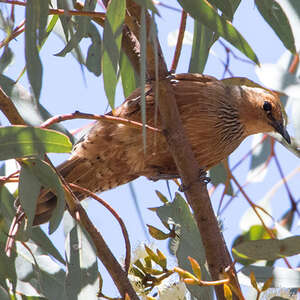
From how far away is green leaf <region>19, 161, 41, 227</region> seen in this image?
6.57 ft

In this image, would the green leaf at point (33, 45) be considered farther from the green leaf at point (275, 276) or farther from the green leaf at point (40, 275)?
the green leaf at point (275, 276)

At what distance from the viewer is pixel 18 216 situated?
224 centimetres

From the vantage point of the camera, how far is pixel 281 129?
3295 millimetres

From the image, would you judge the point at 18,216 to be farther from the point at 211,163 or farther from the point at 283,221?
the point at 283,221

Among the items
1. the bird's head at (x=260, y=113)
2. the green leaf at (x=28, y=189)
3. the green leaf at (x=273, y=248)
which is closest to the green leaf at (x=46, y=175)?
the green leaf at (x=28, y=189)

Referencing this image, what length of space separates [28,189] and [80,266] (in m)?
0.30

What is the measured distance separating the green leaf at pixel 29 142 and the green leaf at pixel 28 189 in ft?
0.43

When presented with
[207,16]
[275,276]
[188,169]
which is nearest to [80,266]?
[188,169]

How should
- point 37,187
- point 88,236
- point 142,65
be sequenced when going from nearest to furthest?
1. point 142,65
2. point 37,187
3. point 88,236

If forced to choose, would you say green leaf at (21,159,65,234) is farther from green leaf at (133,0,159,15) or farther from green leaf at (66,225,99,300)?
green leaf at (133,0,159,15)

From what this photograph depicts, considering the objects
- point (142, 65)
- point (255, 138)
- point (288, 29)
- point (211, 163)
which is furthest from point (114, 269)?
point (255, 138)

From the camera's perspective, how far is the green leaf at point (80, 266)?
200 cm

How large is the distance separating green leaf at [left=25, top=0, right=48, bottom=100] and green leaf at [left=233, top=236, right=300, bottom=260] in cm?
76

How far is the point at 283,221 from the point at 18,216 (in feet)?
4.77
